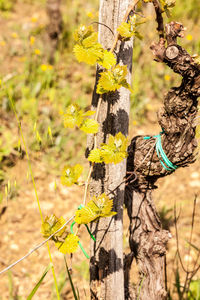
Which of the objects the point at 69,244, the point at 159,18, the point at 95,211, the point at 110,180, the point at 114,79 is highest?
the point at 159,18

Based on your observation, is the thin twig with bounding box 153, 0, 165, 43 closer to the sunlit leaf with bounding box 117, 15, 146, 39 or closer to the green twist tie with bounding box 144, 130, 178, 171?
the sunlit leaf with bounding box 117, 15, 146, 39

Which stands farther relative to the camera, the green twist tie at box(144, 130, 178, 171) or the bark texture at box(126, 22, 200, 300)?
the green twist tie at box(144, 130, 178, 171)

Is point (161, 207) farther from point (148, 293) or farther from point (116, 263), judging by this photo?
point (116, 263)

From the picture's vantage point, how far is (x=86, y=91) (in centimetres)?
333

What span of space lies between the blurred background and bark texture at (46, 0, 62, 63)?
0.05 feet

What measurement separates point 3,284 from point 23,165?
0.93 m

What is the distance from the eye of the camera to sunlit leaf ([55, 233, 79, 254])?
102cm

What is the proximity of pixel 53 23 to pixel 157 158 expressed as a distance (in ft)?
8.40

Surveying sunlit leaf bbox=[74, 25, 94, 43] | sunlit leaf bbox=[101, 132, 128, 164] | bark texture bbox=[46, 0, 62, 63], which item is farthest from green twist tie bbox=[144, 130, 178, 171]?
bark texture bbox=[46, 0, 62, 63]

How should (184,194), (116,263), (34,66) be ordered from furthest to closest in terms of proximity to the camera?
(34,66) < (184,194) < (116,263)

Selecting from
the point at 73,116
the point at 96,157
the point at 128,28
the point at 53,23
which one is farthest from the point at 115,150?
the point at 53,23

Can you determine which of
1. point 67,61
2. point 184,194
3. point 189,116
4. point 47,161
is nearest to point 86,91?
point 67,61

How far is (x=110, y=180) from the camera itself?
3.98 feet

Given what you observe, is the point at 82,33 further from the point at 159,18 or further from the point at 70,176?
the point at 70,176
